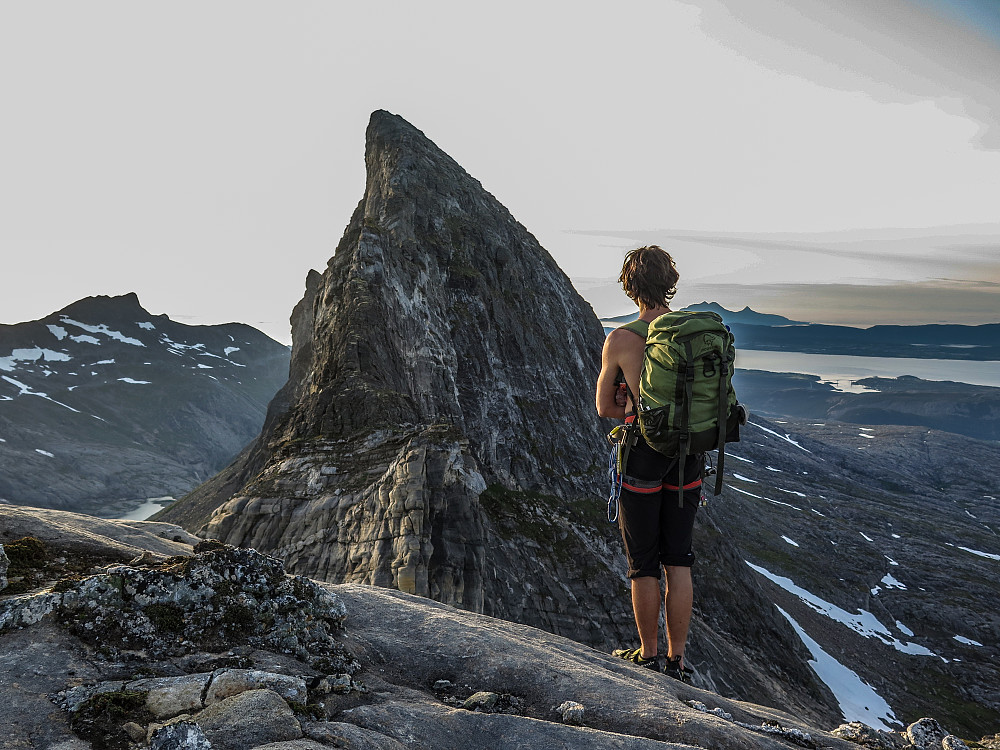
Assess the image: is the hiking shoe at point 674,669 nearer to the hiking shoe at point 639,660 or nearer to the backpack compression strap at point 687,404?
the hiking shoe at point 639,660

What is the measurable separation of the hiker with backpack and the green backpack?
0.01 m

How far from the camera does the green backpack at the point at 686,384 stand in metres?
7.58

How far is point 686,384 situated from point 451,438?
34.1 meters

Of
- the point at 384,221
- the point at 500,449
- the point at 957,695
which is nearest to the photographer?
the point at 500,449

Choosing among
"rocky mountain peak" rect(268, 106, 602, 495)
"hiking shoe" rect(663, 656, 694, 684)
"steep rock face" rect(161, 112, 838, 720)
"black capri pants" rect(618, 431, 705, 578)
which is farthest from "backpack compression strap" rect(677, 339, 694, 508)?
"rocky mountain peak" rect(268, 106, 602, 495)

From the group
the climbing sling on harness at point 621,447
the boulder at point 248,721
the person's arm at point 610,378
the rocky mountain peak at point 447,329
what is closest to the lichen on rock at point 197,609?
the boulder at point 248,721

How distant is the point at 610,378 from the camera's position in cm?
852

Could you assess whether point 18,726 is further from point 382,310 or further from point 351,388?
point 382,310

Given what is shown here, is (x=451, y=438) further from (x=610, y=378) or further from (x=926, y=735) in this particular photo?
(x=926, y=735)

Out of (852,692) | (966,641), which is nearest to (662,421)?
(852,692)

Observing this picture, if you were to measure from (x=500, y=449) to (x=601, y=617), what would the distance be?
2637 centimetres

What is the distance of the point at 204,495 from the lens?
14125cm

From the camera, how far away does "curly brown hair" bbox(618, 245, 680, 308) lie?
8633 millimetres

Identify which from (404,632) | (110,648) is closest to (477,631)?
(404,632)
